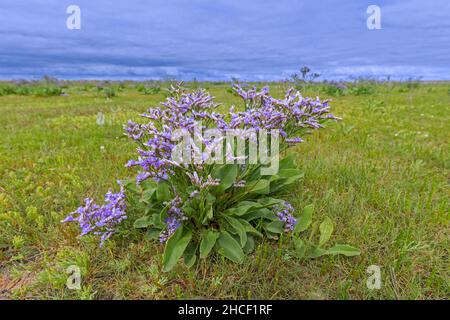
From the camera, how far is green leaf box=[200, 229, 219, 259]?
2252 mm

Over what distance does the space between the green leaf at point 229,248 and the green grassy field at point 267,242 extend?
90 millimetres

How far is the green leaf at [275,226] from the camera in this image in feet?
8.36

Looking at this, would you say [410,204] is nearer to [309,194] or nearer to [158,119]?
[309,194]

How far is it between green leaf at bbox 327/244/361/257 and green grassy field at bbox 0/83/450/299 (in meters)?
0.09

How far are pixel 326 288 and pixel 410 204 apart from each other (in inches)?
62.8

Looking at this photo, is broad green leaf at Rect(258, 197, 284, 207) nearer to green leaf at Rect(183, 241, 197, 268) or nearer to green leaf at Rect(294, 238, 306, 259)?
green leaf at Rect(294, 238, 306, 259)

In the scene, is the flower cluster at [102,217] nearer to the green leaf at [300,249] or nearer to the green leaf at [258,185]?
the green leaf at [258,185]

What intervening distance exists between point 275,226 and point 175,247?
35.1 inches

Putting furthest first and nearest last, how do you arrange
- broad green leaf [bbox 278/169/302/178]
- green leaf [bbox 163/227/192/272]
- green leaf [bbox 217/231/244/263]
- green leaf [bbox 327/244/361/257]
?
broad green leaf [bbox 278/169/302/178] → green leaf [bbox 327/244/361/257] → green leaf [bbox 217/231/244/263] → green leaf [bbox 163/227/192/272]

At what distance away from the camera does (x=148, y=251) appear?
8.27ft

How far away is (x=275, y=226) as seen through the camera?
8.48 feet

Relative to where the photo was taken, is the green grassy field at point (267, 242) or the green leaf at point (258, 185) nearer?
the green grassy field at point (267, 242)

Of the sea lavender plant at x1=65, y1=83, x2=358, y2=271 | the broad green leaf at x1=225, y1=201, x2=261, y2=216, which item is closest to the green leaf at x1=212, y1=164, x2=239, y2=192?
the sea lavender plant at x1=65, y1=83, x2=358, y2=271

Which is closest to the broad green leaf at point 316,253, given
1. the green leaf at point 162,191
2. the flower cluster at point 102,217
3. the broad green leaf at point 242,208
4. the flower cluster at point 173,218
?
the broad green leaf at point 242,208
